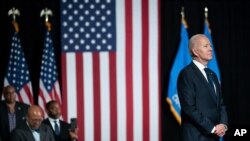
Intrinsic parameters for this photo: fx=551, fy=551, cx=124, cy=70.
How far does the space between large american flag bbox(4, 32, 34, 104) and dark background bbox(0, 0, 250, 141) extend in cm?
21

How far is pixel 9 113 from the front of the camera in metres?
6.38

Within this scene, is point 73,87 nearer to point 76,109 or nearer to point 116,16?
point 76,109

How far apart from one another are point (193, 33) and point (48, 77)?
6.39 ft

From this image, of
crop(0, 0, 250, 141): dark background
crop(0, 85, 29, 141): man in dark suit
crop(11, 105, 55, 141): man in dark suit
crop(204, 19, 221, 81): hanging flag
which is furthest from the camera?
crop(0, 0, 250, 141): dark background

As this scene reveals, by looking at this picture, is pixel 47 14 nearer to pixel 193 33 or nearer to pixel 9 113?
pixel 9 113

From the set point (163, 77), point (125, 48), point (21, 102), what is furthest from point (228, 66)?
point (21, 102)

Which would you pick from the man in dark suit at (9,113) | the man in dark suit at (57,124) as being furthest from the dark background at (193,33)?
the man in dark suit at (57,124)

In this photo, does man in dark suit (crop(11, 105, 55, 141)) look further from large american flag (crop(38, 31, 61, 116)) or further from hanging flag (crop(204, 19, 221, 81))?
hanging flag (crop(204, 19, 221, 81))

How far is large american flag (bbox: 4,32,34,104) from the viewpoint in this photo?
6.95 m

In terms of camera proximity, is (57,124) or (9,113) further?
(9,113)

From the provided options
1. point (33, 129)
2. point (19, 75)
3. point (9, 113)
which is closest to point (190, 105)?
point (33, 129)

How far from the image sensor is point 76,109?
23.5 ft

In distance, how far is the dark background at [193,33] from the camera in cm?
711

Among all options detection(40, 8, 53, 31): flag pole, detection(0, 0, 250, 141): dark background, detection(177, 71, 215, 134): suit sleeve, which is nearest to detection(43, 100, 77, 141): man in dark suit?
detection(0, 0, 250, 141): dark background
